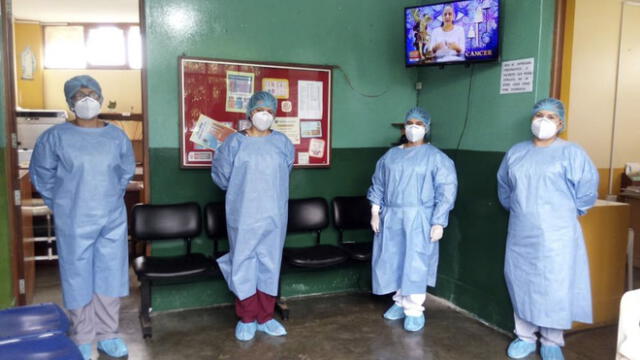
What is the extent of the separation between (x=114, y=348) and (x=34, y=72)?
5377 mm

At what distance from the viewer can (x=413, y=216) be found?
3.35 meters

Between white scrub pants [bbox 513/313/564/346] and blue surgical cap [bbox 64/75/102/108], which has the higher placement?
blue surgical cap [bbox 64/75/102/108]

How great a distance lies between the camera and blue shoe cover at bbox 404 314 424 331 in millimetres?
3385

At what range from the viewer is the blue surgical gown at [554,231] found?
9.14 feet

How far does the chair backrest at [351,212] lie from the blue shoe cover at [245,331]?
43.7 inches

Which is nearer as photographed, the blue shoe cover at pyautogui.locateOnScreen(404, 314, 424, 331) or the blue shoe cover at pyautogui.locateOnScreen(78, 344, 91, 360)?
the blue shoe cover at pyautogui.locateOnScreen(78, 344, 91, 360)

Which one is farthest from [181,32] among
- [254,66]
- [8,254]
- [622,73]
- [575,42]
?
[622,73]

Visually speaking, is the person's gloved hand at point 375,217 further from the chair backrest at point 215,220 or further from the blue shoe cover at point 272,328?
the chair backrest at point 215,220

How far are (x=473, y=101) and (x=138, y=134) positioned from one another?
4.67 meters

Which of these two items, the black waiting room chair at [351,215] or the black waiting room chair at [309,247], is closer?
the black waiting room chair at [309,247]

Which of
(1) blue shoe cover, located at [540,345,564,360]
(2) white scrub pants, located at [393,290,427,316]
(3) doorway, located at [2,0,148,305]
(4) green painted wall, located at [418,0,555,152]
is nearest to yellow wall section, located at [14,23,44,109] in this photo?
(3) doorway, located at [2,0,148,305]

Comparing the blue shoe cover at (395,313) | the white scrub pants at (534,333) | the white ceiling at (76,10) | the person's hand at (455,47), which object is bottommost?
the blue shoe cover at (395,313)

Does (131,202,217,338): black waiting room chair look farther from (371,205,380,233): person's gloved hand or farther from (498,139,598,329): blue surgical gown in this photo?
(498,139,598,329): blue surgical gown

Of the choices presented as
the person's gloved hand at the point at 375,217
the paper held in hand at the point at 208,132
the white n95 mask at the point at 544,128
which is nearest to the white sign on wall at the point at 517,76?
the white n95 mask at the point at 544,128
